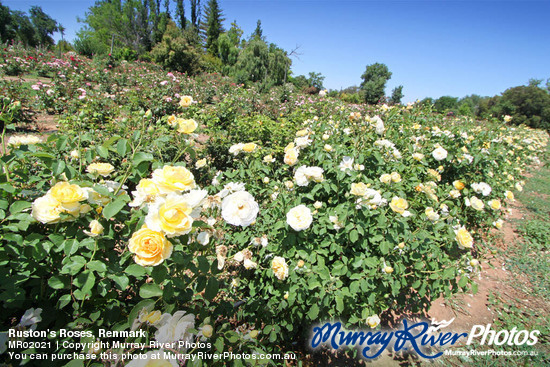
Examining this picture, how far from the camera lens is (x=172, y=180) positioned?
2.40 ft

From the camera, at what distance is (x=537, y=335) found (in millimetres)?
2305

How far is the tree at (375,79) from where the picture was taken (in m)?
31.5

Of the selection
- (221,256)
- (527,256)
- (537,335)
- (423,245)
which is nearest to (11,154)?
(221,256)

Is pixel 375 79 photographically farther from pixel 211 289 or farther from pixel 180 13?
pixel 211 289

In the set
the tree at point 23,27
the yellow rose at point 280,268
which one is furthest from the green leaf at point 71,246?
the tree at point 23,27

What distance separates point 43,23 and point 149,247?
2167 inches

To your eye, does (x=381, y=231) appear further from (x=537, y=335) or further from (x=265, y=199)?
(x=537, y=335)

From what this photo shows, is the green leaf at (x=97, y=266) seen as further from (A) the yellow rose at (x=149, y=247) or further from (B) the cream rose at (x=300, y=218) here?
(B) the cream rose at (x=300, y=218)

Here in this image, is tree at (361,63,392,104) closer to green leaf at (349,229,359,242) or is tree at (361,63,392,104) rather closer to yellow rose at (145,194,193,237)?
green leaf at (349,229,359,242)

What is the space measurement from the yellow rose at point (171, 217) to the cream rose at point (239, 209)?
0.92 ft

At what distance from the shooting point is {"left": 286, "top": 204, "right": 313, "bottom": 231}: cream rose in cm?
132

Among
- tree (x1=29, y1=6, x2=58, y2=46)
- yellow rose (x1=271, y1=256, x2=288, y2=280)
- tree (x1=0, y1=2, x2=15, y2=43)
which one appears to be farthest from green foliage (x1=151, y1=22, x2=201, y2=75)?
tree (x1=29, y1=6, x2=58, y2=46)

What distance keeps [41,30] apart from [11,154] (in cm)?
5165

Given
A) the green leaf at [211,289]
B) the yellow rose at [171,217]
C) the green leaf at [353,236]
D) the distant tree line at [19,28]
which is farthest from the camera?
the distant tree line at [19,28]
